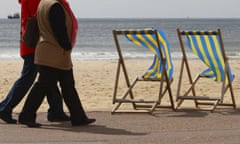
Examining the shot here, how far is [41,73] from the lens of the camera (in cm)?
724

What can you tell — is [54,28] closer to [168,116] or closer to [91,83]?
[168,116]

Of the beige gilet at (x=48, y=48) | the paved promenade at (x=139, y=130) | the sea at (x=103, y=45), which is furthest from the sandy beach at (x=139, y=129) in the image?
the sea at (x=103, y=45)

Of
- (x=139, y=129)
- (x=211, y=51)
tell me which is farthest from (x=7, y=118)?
(x=211, y=51)

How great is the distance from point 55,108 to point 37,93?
1.74ft

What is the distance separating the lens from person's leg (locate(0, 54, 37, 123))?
7488 mm

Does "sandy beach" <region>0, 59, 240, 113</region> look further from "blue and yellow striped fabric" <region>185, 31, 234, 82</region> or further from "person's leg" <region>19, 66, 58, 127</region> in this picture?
"person's leg" <region>19, 66, 58, 127</region>

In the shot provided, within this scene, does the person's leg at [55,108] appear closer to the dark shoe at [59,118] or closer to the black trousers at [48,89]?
the dark shoe at [59,118]

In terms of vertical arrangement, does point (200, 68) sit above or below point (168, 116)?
below

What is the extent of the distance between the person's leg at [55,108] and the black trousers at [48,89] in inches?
15.3

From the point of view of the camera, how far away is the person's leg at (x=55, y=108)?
305 inches

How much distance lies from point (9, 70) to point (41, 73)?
10.6 meters

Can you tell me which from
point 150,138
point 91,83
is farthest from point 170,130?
point 91,83

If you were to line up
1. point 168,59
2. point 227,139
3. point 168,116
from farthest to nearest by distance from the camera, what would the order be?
point 168,59 → point 168,116 → point 227,139

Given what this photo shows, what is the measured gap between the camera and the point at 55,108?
25.5 ft
